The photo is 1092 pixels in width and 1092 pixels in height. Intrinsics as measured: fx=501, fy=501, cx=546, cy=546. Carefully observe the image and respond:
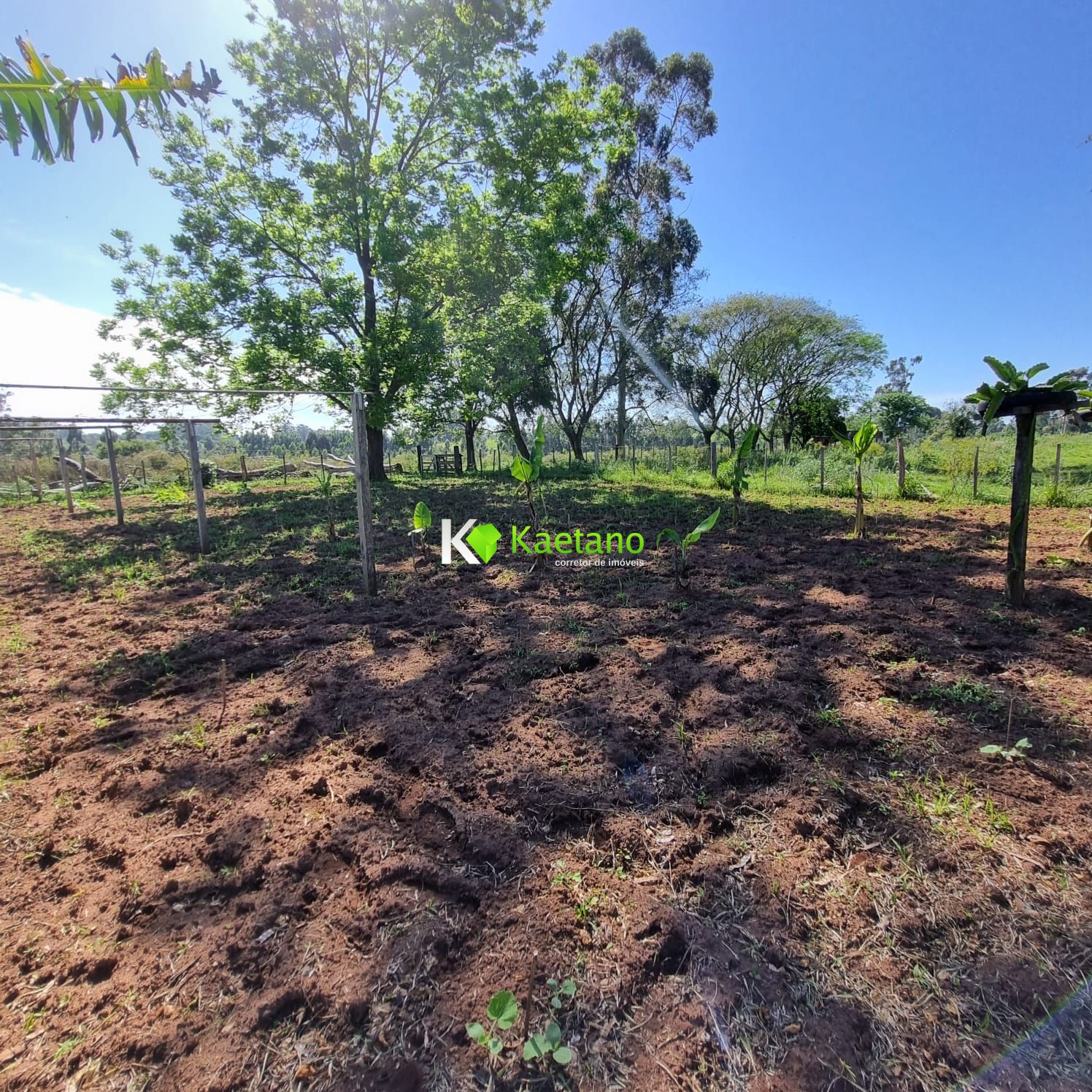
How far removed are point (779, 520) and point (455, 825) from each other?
793 cm

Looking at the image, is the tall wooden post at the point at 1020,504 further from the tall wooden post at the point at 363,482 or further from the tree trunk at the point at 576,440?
the tree trunk at the point at 576,440

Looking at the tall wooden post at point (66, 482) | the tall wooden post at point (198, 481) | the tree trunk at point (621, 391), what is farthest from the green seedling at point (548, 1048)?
the tree trunk at point (621, 391)

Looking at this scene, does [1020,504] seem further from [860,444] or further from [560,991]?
[560,991]

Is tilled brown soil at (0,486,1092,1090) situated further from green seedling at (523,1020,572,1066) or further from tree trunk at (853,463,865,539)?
Answer: tree trunk at (853,463,865,539)

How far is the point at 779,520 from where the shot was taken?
27.9ft

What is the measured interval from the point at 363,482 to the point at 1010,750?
15.7ft

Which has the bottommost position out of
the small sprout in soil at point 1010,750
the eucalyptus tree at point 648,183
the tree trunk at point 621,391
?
the small sprout in soil at point 1010,750

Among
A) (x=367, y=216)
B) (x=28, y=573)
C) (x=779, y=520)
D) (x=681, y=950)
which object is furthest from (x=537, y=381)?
(x=681, y=950)

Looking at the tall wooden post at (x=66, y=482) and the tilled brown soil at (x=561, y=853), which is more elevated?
the tall wooden post at (x=66, y=482)

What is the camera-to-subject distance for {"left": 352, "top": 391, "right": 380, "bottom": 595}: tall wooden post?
14.9 ft

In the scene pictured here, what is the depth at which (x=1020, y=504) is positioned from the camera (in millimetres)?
3908

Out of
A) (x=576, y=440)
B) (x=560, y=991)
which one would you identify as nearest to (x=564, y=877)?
(x=560, y=991)

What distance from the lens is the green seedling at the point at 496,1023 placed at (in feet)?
4.29

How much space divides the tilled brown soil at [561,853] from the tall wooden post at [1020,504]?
246 mm
